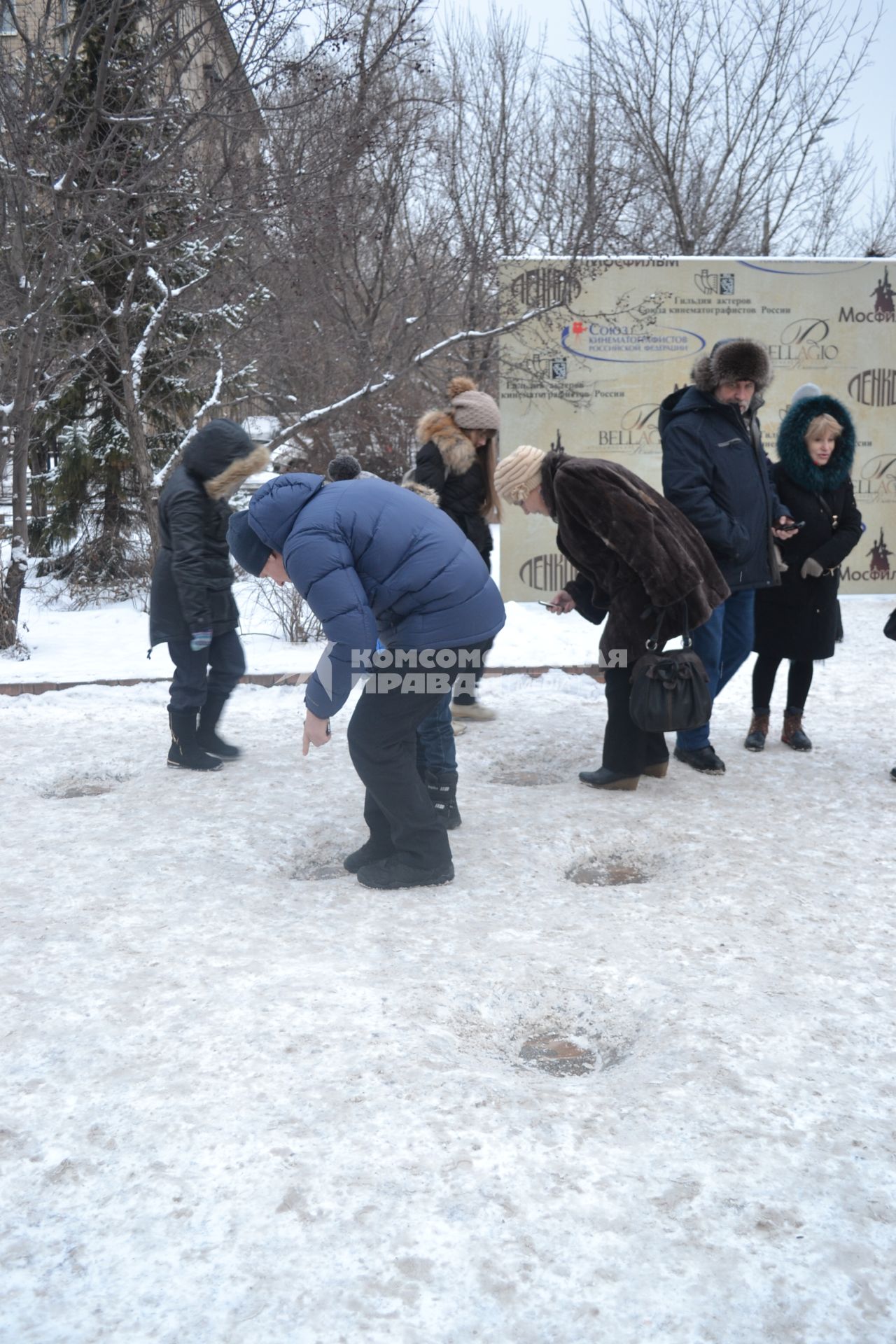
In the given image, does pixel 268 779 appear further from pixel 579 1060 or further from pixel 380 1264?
pixel 380 1264

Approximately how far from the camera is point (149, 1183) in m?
2.26

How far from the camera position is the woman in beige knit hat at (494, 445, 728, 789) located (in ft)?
14.8

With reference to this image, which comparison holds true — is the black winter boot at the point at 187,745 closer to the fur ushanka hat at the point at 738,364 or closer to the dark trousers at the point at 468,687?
the dark trousers at the point at 468,687

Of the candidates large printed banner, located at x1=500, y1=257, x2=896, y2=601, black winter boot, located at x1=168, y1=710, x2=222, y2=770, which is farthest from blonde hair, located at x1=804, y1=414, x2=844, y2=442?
large printed banner, located at x1=500, y1=257, x2=896, y2=601

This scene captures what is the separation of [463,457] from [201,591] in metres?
1.56

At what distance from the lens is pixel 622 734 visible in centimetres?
492

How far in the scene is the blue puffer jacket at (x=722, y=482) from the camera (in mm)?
4988

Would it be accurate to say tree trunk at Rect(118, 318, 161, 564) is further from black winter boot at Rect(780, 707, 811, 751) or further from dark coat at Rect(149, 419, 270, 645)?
black winter boot at Rect(780, 707, 811, 751)

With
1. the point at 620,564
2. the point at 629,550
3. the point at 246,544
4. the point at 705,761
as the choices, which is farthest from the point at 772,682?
the point at 246,544

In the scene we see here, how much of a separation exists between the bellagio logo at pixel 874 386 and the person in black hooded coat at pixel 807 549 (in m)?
4.19

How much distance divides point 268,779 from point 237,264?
581cm

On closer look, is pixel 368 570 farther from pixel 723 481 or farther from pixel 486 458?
pixel 486 458

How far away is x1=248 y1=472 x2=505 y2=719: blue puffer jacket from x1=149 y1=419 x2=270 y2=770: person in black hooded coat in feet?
4.96

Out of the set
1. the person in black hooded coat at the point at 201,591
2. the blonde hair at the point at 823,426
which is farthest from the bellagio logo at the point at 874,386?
the person in black hooded coat at the point at 201,591
